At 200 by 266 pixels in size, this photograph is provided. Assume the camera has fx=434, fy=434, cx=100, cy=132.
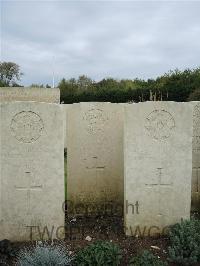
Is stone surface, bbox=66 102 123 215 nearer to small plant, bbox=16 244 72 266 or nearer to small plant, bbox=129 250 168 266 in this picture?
small plant, bbox=129 250 168 266

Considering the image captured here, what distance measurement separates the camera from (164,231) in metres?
5.87

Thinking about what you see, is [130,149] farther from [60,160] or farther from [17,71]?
[17,71]

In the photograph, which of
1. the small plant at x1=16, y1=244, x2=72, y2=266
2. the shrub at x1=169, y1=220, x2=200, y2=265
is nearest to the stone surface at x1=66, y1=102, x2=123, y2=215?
the shrub at x1=169, y1=220, x2=200, y2=265

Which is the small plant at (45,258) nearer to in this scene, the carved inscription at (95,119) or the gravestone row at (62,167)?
the gravestone row at (62,167)

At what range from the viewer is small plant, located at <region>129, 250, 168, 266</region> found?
15.5 feet

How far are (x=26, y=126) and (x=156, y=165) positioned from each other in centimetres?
177

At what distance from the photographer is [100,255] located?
472cm

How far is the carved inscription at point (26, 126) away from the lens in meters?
5.39

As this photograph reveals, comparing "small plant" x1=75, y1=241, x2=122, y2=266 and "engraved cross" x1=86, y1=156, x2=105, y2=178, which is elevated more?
"engraved cross" x1=86, y1=156, x2=105, y2=178

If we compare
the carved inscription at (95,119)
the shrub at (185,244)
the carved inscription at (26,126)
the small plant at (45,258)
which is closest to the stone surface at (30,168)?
the carved inscription at (26,126)

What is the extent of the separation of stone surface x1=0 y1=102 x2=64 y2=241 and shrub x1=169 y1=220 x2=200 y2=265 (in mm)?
1506

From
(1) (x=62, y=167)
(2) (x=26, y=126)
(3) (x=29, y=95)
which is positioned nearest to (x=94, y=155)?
(1) (x=62, y=167)

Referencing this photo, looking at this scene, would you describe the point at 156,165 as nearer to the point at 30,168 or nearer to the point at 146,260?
the point at 146,260

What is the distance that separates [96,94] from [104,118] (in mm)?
17332
